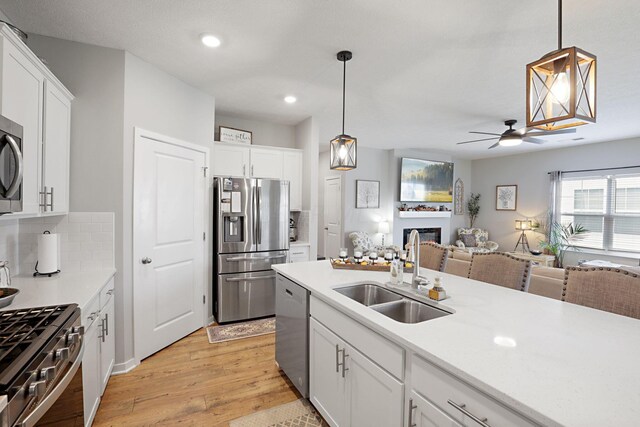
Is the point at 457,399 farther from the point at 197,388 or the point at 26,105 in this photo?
the point at 26,105

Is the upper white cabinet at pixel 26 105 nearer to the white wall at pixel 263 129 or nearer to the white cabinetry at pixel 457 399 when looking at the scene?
the white cabinetry at pixel 457 399

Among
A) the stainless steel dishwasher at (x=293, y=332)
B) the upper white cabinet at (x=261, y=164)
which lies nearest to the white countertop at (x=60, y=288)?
the stainless steel dishwasher at (x=293, y=332)

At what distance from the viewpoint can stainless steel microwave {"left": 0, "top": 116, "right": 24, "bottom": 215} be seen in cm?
132

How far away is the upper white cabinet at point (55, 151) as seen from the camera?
6.47ft

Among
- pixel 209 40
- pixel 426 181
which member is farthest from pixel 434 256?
pixel 426 181

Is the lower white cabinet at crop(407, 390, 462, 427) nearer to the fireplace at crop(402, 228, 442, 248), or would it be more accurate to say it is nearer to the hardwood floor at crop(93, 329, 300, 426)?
the hardwood floor at crop(93, 329, 300, 426)

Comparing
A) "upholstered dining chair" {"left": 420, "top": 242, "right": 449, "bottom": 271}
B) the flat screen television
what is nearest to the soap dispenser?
"upholstered dining chair" {"left": 420, "top": 242, "right": 449, "bottom": 271}

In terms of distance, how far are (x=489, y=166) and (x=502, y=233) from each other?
1764 millimetres

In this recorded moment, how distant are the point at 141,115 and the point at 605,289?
3.56 m

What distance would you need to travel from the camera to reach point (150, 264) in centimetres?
283

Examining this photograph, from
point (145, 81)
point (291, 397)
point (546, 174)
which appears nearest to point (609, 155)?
point (546, 174)

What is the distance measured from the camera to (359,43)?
2.41m

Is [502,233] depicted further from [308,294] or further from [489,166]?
[308,294]

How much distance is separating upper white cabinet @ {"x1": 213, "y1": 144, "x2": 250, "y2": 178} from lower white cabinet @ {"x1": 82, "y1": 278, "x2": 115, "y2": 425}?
1.90 metres
